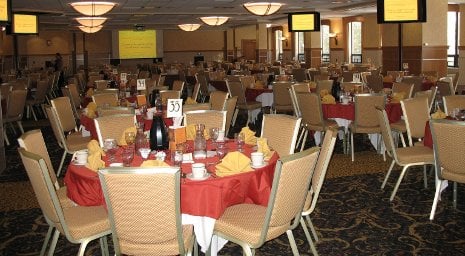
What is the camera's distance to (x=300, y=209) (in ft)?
12.0

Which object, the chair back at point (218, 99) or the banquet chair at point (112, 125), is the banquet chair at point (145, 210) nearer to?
the banquet chair at point (112, 125)

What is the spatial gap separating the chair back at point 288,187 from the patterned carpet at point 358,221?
103 centimetres

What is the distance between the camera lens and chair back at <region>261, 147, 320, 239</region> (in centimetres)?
324

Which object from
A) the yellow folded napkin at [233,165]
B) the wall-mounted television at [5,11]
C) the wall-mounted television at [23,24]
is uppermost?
the wall-mounted television at [23,24]

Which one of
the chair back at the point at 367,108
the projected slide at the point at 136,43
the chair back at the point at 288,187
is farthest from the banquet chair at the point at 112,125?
the projected slide at the point at 136,43

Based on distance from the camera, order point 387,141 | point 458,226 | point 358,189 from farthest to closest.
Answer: point 358,189 < point 387,141 < point 458,226

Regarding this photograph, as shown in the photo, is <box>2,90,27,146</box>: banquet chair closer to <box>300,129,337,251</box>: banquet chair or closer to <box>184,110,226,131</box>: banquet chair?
<box>184,110,226,131</box>: banquet chair

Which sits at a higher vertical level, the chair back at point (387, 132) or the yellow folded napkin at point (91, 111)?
the yellow folded napkin at point (91, 111)

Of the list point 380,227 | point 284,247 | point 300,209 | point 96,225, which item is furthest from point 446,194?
point 96,225

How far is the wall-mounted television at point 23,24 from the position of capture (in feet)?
49.5

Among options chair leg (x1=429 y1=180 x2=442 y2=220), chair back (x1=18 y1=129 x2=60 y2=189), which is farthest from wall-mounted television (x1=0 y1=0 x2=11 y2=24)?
chair leg (x1=429 y1=180 x2=442 y2=220)

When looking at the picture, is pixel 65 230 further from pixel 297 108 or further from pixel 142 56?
pixel 142 56

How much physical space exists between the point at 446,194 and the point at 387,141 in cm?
90

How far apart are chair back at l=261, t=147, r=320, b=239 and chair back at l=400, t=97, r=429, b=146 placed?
296cm
